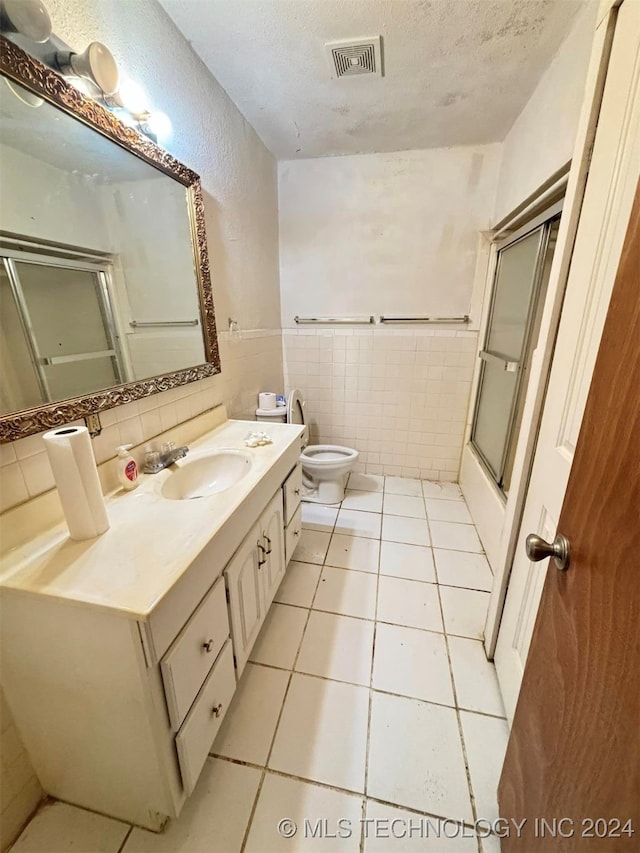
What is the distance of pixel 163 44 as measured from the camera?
120 centimetres

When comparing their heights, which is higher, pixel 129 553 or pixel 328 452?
pixel 129 553

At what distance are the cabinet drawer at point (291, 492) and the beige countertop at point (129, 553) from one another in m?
0.40

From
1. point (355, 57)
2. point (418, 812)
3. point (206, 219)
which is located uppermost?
point (355, 57)

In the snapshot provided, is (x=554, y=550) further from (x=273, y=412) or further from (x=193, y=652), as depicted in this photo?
(x=273, y=412)

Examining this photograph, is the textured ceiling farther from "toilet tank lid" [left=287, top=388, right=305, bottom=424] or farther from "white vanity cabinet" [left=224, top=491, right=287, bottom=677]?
"white vanity cabinet" [left=224, top=491, right=287, bottom=677]

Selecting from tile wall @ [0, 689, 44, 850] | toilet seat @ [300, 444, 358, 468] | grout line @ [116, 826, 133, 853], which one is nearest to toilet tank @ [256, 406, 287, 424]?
toilet seat @ [300, 444, 358, 468]

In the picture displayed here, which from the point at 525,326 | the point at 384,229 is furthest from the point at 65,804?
the point at 384,229

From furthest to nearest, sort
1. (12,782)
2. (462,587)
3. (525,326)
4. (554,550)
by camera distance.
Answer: (525,326) → (462,587) → (12,782) → (554,550)

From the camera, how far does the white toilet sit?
2.19m

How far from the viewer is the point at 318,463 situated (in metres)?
2.21

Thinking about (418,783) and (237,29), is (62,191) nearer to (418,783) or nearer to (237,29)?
(237,29)

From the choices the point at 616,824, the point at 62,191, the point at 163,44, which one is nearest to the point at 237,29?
the point at 163,44

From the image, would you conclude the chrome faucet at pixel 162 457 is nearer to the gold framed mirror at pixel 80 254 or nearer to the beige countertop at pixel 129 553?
the beige countertop at pixel 129 553

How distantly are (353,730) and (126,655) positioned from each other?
86cm
